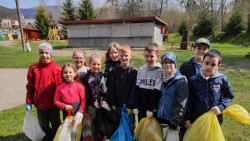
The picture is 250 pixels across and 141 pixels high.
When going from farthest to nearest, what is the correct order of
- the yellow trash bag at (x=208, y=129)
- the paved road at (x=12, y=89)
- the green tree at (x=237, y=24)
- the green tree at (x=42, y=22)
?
1. the green tree at (x=42, y=22)
2. the green tree at (x=237, y=24)
3. the paved road at (x=12, y=89)
4. the yellow trash bag at (x=208, y=129)

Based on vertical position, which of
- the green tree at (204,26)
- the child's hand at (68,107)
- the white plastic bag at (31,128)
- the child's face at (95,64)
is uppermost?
the green tree at (204,26)

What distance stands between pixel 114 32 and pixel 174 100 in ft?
64.4

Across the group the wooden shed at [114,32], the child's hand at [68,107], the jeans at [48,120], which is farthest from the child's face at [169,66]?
the wooden shed at [114,32]

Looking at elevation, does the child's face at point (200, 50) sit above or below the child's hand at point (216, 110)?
above

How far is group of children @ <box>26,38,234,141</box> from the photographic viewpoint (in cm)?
276

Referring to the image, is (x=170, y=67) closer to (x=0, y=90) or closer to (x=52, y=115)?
(x=52, y=115)

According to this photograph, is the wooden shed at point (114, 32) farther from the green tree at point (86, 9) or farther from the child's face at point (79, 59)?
the child's face at point (79, 59)

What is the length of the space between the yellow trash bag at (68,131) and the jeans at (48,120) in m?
0.40

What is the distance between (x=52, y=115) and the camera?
3.56 m

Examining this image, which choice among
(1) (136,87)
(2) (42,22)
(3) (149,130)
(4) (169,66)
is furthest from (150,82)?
(2) (42,22)

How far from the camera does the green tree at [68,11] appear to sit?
1629 inches

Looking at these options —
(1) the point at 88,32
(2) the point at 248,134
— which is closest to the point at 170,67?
(2) the point at 248,134

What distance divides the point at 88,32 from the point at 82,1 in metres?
17.3

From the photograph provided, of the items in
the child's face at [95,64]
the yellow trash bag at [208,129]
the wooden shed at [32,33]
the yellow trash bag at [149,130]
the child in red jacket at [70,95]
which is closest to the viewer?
the yellow trash bag at [208,129]
